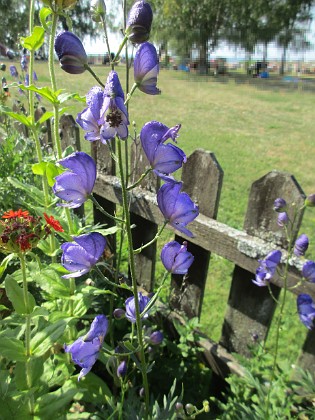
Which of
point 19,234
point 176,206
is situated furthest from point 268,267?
point 19,234

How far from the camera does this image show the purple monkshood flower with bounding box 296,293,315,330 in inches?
63.6

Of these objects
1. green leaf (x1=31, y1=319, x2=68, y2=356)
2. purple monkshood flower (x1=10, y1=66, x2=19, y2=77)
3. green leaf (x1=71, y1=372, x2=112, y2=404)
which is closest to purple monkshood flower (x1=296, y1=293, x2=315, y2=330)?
green leaf (x1=71, y1=372, x2=112, y2=404)

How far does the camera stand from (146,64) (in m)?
0.86

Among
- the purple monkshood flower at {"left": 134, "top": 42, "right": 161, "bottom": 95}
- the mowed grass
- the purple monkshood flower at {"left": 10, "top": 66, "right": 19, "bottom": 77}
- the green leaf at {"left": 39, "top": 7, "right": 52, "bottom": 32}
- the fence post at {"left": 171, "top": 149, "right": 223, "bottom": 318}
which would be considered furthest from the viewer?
the mowed grass

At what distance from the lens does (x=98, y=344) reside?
0.94m

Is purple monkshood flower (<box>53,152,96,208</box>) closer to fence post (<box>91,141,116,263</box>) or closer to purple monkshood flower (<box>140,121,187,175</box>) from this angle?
purple monkshood flower (<box>140,121,187,175</box>)

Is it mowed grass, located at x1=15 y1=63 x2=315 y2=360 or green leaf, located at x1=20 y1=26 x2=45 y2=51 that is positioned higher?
green leaf, located at x1=20 y1=26 x2=45 y2=51

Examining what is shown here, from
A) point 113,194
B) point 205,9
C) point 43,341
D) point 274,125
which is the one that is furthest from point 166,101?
point 205,9

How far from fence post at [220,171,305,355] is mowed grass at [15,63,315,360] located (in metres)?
0.18

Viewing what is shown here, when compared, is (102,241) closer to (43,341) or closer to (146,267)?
(43,341)

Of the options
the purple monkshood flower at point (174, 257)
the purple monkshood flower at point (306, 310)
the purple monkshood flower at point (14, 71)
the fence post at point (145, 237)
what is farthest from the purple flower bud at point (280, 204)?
the purple monkshood flower at point (14, 71)

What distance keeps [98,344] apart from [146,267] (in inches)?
56.5

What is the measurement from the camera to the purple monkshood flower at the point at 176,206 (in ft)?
3.11

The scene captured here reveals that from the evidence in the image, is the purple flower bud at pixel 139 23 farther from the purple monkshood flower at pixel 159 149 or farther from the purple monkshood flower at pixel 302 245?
the purple monkshood flower at pixel 302 245
